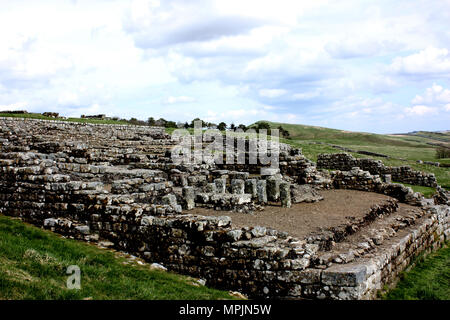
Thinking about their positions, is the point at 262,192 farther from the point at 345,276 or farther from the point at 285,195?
the point at 345,276

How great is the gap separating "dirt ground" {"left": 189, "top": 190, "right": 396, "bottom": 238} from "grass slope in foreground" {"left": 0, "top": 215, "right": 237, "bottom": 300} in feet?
9.52

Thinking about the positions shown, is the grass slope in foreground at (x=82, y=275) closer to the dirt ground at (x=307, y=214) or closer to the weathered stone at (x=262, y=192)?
the dirt ground at (x=307, y=214)

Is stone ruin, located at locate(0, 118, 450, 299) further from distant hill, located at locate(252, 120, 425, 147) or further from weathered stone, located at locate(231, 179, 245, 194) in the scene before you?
distant hill, located at locate(252, 120, 425, 147)

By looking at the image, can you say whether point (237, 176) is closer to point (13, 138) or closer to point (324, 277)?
point (324, 277)

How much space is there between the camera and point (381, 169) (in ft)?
102

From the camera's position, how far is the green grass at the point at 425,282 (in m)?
10.1

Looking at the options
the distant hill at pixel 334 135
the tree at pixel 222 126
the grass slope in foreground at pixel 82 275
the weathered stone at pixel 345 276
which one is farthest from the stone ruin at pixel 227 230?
the distant hill at pixel 334 135

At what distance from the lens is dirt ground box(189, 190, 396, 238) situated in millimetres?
12594

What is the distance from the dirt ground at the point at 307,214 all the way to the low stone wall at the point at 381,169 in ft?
42.1

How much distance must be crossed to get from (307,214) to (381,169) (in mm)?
18996

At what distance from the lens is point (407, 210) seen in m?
17.7

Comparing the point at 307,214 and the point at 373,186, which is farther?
the point at 373,186

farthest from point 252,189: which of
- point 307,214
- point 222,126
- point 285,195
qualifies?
point 222,126
